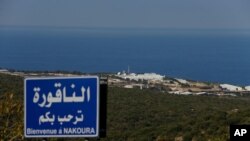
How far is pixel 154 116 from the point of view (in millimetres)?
31062

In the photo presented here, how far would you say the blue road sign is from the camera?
5.50 meters

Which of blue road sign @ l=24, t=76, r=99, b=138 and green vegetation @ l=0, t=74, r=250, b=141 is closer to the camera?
blue road sign @ l=24, t=76, r=99, b=138

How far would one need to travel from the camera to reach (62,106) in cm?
561

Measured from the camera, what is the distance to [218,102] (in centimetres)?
3888

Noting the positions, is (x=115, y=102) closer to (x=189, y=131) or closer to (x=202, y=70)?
(x=189, y=131)

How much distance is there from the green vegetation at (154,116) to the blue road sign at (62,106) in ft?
4.68

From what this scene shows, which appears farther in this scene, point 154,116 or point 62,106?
point 154,116

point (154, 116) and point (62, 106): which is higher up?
point (154, 116)

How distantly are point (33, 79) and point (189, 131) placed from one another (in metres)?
15.3

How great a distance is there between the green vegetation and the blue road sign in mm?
1426

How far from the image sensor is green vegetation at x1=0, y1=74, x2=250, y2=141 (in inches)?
325

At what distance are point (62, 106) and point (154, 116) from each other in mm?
25562

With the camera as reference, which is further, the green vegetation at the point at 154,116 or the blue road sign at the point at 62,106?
the green vegetation at the point at 154,116

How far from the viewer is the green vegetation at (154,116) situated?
8.26 m
